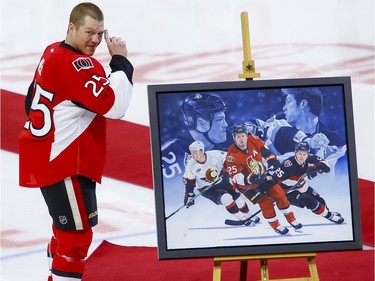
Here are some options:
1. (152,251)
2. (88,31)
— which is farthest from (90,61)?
(152,251)

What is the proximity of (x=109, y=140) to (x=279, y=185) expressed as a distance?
6.30 ft

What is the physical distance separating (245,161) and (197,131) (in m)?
0.17

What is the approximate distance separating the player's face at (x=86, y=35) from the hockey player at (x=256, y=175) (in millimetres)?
535

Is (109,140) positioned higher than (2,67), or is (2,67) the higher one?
(2,67)

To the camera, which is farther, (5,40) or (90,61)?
(5,40)

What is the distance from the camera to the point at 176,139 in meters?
3.24

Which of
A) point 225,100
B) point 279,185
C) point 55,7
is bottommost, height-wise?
point 279,185

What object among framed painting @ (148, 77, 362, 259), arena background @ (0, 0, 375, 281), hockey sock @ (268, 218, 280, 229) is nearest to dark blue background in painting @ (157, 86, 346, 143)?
framed painting @ (148, 77, 362, 259)

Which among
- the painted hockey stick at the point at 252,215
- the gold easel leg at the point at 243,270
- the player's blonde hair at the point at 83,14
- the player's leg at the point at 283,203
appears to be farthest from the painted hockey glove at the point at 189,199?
the player's blonde hair at the point at 83,14

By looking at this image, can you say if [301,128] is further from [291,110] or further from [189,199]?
[189,199]

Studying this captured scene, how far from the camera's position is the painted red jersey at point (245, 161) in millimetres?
3248

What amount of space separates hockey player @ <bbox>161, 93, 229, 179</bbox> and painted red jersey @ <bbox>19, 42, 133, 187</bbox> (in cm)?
20

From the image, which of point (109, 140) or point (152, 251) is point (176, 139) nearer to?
point (152, 251)

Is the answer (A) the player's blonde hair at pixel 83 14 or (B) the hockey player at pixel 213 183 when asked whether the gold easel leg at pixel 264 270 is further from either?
(A) the player's blonde hair at pixel 83 14
